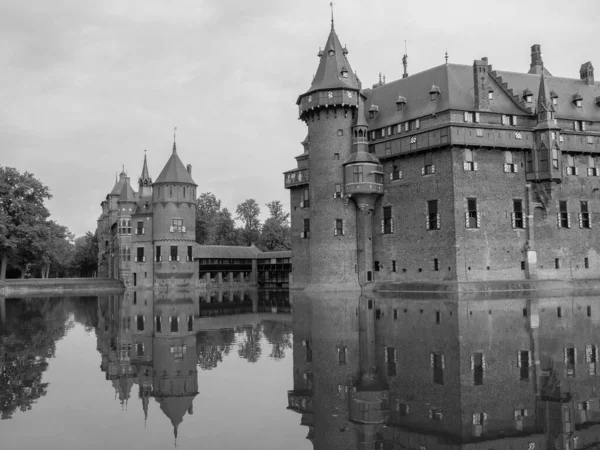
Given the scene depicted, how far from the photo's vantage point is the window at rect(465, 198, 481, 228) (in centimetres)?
4947

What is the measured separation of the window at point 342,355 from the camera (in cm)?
1536

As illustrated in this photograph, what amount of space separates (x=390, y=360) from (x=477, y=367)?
227 cm

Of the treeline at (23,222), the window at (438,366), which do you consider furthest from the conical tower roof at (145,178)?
the window at (438,366)

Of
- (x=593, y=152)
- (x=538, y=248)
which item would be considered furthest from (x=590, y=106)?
(x=538, y=248)

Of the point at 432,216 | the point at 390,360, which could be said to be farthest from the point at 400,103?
the point at 390,360

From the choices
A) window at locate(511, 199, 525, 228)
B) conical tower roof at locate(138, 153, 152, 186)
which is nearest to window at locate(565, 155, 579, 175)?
window at locate(511, 199, 525, 228)

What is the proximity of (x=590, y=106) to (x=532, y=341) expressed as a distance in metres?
46.7

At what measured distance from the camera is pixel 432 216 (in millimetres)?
51250

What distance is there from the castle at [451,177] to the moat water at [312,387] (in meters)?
27.1

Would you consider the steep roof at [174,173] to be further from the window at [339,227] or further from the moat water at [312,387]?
the moat water at [312,387]

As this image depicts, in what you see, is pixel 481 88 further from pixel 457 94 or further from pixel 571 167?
pixel 571 167

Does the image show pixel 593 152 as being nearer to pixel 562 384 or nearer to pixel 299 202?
pixel 299 202

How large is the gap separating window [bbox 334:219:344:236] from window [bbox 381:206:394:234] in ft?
12.8

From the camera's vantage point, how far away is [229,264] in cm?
7681
